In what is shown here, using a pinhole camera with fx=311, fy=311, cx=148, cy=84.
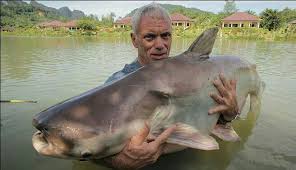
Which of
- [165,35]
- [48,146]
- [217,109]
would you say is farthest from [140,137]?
[165,35]

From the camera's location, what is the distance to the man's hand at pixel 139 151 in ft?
7.45

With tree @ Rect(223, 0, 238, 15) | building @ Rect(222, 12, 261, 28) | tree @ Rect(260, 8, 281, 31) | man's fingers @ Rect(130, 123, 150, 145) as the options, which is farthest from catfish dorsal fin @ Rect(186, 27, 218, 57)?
tree @ Rect(223, 0, 238, 15)

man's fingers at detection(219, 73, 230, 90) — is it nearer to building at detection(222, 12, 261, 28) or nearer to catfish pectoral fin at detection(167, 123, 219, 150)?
catfish pectoral fin at detection(167, 123, 219, 150)

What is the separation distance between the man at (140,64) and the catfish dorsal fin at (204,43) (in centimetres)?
29

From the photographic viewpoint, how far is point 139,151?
229 centimetres

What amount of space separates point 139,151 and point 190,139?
437mm

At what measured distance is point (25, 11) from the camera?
436 feet

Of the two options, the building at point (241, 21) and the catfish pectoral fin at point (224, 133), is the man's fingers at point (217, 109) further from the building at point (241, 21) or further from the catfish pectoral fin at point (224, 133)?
the building at point (241, 21)

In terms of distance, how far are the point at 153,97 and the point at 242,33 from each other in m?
42.0

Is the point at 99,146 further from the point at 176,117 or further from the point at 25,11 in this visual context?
the point at 25,11

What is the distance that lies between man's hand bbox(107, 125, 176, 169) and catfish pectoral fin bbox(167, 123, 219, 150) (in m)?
0.06

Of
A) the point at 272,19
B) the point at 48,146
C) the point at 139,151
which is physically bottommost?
the point at 139,151

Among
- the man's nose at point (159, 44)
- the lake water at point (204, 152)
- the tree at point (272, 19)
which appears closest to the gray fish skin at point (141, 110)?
the man's nose at point (159, 44)

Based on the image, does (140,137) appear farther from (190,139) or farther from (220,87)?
(220,87)
